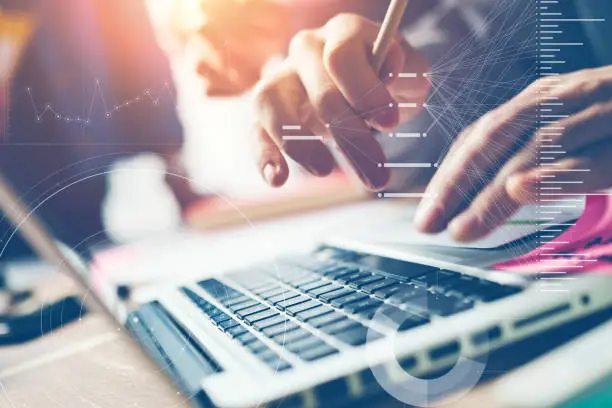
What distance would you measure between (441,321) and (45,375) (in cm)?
52

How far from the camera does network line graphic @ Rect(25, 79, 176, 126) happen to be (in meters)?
0.76

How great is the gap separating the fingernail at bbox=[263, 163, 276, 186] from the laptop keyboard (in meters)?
0.11

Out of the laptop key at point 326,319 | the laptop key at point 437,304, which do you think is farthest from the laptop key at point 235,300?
the laptop key at point 437,304

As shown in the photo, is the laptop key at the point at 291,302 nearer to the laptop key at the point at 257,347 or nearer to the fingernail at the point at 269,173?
the laptop key at the point at 257,347

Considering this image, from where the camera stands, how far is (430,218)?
75 cm

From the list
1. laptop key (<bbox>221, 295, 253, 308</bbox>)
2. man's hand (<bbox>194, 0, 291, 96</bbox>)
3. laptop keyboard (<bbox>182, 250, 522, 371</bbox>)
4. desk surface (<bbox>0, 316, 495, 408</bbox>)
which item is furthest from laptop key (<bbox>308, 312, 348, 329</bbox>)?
man's hand (<bbox>194, 0, 291, 96</bbox>)

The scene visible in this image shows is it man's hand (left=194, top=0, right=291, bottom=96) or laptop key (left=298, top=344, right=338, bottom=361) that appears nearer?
laptop key (left=298, top=344, right=338, bottom=361)

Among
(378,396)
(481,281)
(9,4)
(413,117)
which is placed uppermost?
(9,4)

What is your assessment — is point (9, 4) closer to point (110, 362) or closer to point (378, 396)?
point (110, 362)

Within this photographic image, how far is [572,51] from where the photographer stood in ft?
2.40

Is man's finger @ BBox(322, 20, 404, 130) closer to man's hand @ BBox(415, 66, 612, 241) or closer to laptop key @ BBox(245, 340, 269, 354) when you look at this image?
man's hand @ BBox(415, 66, 612, 241)

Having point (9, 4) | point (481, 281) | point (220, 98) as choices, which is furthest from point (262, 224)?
point (9, 4)

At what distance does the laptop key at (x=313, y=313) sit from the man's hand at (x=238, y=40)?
30 centimetres

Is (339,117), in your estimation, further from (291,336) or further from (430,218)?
(291,336)
